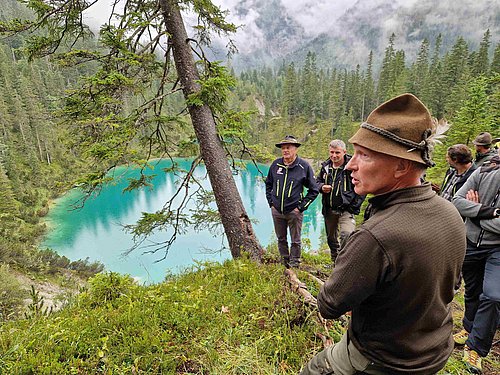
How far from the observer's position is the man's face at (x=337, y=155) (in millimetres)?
4510

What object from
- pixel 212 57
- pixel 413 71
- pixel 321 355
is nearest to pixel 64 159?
pixel 212 57

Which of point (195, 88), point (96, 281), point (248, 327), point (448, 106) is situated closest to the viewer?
point (248, 327)

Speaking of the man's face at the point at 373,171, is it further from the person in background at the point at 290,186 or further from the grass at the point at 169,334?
the person in background at the point at 290,186

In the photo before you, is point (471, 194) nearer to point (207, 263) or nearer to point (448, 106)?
point (207, 263)

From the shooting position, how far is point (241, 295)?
353cm

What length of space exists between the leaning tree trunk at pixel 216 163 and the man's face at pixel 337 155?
69.7 inches

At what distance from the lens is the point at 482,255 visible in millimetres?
2934

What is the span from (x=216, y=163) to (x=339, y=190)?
7.09 ft

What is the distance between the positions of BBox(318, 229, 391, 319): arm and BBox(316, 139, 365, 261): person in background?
3.42 meters

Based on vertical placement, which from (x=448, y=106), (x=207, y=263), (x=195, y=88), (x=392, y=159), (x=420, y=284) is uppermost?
(x=195, y=88)

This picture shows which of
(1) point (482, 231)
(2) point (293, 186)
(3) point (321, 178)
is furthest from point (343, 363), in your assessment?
(3) point (321, 178)

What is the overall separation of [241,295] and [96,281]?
1817mm

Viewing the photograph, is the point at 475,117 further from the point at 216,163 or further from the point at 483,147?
the point at 216,163

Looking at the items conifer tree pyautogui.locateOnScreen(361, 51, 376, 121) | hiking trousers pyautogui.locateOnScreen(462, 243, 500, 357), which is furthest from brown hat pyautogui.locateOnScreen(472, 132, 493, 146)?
conifer tree pyautogui.locateOnScreen(361, 51, 376, 121)
